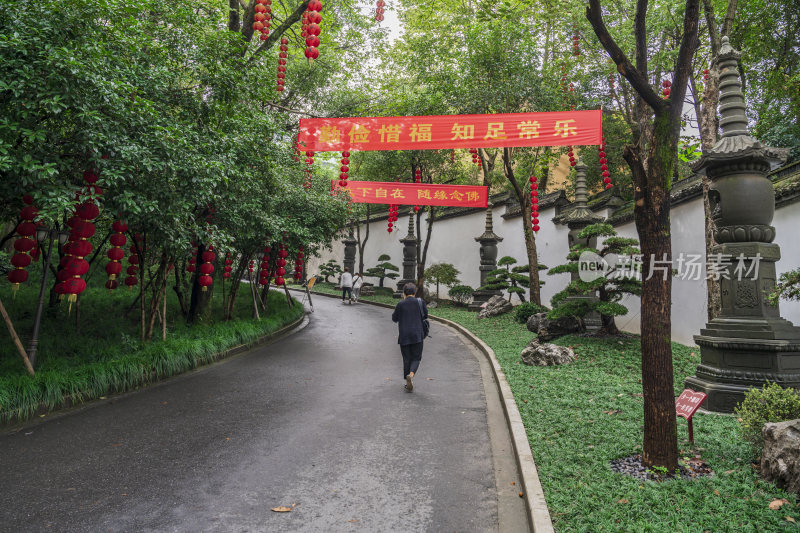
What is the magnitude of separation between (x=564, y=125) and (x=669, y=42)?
825 cm

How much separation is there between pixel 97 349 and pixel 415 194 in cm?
1170

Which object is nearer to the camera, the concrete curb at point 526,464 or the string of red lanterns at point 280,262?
the concrete curb at point 526,464

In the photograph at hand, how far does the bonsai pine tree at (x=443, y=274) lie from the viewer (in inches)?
833

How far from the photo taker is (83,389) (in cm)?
636

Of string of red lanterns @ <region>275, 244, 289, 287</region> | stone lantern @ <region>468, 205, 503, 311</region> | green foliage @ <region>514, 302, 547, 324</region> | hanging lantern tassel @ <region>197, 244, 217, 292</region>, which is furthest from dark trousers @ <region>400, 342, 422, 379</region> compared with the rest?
stone lantern @ <region>468, 205, 503, 311</region>

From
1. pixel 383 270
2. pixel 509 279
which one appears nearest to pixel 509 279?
pixel 509 279

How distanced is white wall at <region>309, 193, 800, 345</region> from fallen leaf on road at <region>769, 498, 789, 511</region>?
5110 millimetres

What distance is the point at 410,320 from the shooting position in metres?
7.57

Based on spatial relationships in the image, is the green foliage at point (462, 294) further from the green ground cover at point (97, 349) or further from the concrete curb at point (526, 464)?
the concrete curb at point (526, 464)

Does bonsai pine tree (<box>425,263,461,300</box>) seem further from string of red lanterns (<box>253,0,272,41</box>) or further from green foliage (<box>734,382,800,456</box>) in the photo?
green foliage (<box>734,382,800,456</box>)

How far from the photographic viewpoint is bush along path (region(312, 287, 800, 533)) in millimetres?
3254

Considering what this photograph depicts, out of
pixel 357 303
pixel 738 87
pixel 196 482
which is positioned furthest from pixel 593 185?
pixel 196 482

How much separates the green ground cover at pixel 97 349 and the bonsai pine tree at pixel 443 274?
1000 centimetres

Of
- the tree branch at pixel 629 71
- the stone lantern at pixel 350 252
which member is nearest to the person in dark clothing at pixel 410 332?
the tree branch at pixel 629 71
